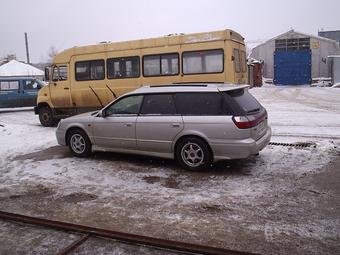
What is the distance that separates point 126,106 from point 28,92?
15158mm

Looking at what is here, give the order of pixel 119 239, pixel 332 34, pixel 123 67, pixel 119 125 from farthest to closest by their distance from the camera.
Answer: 1. pixel 332 34
2. pixel 123 67
3. pixel 119 125
4. pixel 119 239

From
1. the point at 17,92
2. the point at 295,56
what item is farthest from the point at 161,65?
the point at 295,56

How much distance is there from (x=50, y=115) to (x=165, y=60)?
17.2ft

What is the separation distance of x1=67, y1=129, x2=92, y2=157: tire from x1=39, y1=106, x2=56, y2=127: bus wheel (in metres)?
6.16

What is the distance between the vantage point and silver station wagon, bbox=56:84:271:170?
23.0ft

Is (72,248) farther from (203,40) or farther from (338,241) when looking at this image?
(203,40)

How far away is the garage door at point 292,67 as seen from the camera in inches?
1395

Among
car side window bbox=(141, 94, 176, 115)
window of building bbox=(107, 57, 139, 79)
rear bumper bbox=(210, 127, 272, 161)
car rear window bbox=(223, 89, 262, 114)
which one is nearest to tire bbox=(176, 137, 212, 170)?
rear bumper bbox=(210, 127, 272, 161)

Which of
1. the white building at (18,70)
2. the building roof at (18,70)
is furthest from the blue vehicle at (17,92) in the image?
the building roof at (18,70)

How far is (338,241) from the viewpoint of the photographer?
173 inches

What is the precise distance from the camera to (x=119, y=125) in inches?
321

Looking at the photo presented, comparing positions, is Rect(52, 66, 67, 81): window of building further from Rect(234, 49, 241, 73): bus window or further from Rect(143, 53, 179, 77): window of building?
Rect(234, 49, 241, 73): bus window

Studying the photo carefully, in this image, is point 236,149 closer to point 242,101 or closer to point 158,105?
point 242,101

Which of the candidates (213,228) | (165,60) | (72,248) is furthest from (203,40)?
(72,248)
